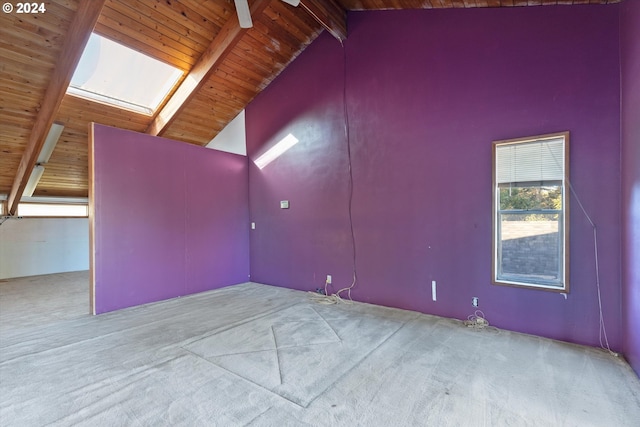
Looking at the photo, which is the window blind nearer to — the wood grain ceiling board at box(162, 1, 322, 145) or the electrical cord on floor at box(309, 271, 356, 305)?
the electrical cord on floor at box(309, 271, 356, 305)

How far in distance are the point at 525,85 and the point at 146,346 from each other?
15.3 ft

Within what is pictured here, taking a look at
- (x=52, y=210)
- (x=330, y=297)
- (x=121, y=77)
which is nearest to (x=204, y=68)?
(x=121, y=77)

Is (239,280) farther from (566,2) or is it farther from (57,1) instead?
(566,2)

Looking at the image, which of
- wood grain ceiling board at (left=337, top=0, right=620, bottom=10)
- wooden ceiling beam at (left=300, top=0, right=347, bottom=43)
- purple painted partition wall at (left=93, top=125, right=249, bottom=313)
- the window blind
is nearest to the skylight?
purple painted partition wall at (left=93, top=125, right=249, bottom=313)

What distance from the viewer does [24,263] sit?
7.00 metres

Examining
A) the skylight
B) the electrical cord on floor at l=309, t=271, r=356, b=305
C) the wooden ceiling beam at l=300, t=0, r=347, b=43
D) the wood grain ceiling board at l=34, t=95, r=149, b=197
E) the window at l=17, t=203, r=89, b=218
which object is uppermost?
the wooden ceiling beam at l=300, t=0, r=347, b=43

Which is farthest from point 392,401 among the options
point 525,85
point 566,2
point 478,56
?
point 566,2

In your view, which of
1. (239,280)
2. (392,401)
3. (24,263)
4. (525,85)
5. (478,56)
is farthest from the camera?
(24,263)

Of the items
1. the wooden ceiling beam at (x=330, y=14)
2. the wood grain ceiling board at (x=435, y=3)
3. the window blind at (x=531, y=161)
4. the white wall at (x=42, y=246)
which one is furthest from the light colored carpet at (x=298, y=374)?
the white wall at (x=42, y=246)

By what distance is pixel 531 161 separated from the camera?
3164mm

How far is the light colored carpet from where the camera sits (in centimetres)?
191

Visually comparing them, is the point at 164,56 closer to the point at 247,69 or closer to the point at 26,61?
the point at 247,69

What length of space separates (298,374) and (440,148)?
2974 millimetres

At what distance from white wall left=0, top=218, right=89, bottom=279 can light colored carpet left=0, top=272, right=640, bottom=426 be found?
13.7 feet
